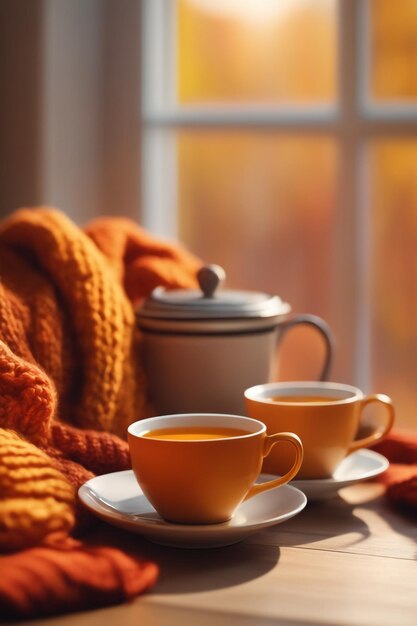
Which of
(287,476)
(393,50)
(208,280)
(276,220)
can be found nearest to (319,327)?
(208,280)

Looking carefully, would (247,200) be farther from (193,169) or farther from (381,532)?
(381,532)

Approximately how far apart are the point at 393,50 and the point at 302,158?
18 cm

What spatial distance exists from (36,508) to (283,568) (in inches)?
6.6

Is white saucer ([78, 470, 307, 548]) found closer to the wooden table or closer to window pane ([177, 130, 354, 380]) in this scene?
the wooden table

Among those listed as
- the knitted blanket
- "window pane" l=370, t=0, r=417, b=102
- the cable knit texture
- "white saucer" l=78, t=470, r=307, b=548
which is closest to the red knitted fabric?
the knitted blanket

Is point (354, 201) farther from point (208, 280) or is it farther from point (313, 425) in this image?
point (313, 425)

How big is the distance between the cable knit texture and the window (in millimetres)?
284

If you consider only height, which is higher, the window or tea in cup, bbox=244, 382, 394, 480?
the window

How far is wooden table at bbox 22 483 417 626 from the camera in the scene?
0.50 meters

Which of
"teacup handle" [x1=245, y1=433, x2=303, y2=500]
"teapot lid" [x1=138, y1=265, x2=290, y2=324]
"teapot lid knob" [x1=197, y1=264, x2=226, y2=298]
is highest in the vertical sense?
"teapot lid knob" [x1=197, y1=264, x2=226, y2=298]

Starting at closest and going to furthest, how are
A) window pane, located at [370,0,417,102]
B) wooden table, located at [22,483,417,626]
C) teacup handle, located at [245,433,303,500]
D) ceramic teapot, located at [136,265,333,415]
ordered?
wooden table, located at [22,483,417,626]
teacup handle, located at [245,433,303,500]
ceramic teapot, located at [136,265,333,415]
window pane, located at [370,0,417,102]

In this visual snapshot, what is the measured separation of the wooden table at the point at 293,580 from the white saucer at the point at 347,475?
0.02m

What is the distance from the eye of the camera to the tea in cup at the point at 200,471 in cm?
56

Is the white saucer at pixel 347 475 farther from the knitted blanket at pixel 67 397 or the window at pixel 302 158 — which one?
the window at pixel 302 158
